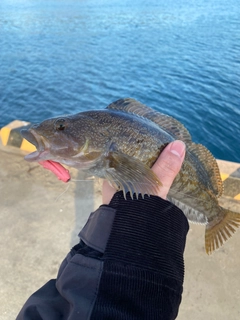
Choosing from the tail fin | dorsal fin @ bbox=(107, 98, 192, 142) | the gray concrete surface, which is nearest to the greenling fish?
dorsal fin @ bbox=(107, 98, 192, 142)

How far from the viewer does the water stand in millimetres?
13320

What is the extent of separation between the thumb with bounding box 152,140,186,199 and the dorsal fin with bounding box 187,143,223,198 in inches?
26.6

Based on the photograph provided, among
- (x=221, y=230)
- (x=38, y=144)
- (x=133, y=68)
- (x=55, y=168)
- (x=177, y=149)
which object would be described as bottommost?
(x=133, y=68)

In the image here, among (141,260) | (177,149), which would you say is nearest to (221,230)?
(177,149)

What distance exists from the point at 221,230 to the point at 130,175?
5.06ft

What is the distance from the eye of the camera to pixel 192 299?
3.85 m

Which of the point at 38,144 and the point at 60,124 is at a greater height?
the point at 60,124

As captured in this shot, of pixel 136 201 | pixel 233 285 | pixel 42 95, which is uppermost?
pixel 136 201

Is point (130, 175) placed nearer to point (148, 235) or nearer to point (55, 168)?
point (148, 235)

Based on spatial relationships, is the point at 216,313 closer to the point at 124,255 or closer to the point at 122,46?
the point at 124,255

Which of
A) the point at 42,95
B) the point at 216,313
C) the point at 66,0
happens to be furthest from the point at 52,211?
the point at 66,0

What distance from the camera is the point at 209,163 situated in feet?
11.0

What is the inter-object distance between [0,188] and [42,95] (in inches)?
419

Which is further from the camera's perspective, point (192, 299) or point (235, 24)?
point (235, 24)
